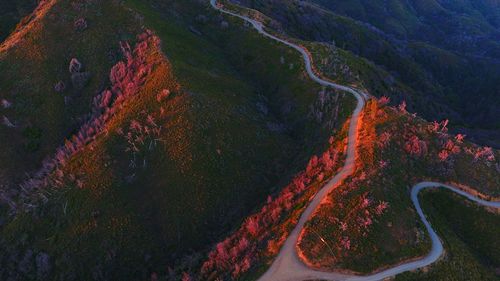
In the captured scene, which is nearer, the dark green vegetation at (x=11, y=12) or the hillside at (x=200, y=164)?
the hillside at (x=200, y=164)

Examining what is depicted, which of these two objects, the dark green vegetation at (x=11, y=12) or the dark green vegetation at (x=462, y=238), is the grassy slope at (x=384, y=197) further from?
the dark green vegetation at (x=11, y=12)

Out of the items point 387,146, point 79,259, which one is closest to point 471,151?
point 387,146

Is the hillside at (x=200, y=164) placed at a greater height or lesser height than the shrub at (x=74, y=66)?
lesser

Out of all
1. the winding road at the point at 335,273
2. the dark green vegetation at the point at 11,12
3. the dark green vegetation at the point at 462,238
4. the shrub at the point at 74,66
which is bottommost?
the dark green vegetation at the point at 462,238

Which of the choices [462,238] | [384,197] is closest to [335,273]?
[384,197]

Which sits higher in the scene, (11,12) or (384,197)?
(11,12)

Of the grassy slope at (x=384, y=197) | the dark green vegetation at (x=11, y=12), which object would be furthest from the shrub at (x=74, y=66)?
the grassy slope at (x=384, y=197)

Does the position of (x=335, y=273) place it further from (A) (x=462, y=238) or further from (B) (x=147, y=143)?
(B) (x=147, y=143)

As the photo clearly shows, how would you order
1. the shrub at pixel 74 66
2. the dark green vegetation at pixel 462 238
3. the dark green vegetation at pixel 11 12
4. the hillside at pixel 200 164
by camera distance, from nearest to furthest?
the dark green vegetation at pixel 462 238 < the hillside at pixel 200 164 < the shrub at pixel 74 66 < the dark green vegetation at pixel 11 12
